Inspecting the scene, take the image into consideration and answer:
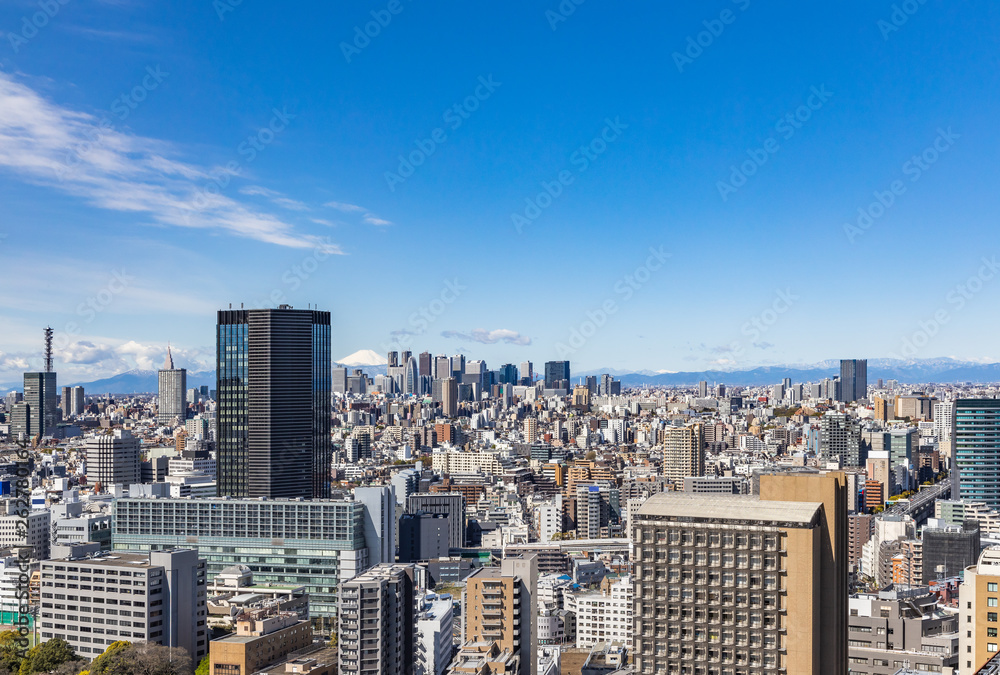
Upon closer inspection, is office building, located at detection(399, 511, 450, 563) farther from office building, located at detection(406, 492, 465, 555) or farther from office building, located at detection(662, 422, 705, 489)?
office building, located at detection(662, 422, 705, 489)

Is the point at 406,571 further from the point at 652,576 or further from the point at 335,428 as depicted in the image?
the point at 335,428

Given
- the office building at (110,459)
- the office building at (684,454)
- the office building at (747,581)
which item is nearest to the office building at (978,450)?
the office building at (684,454)

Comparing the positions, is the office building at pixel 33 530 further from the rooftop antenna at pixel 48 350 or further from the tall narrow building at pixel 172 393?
the tall narrow building at pixel 172 393

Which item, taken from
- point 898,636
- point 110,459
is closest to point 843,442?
point 110,459

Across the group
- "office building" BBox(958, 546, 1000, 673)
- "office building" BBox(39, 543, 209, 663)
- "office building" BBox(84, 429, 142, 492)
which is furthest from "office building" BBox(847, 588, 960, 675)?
"office building" BBox(84, 429, 142, 492)

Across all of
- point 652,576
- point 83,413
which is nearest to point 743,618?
point 652,576

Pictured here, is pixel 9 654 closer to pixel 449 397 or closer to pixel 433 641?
pixel 433 641
